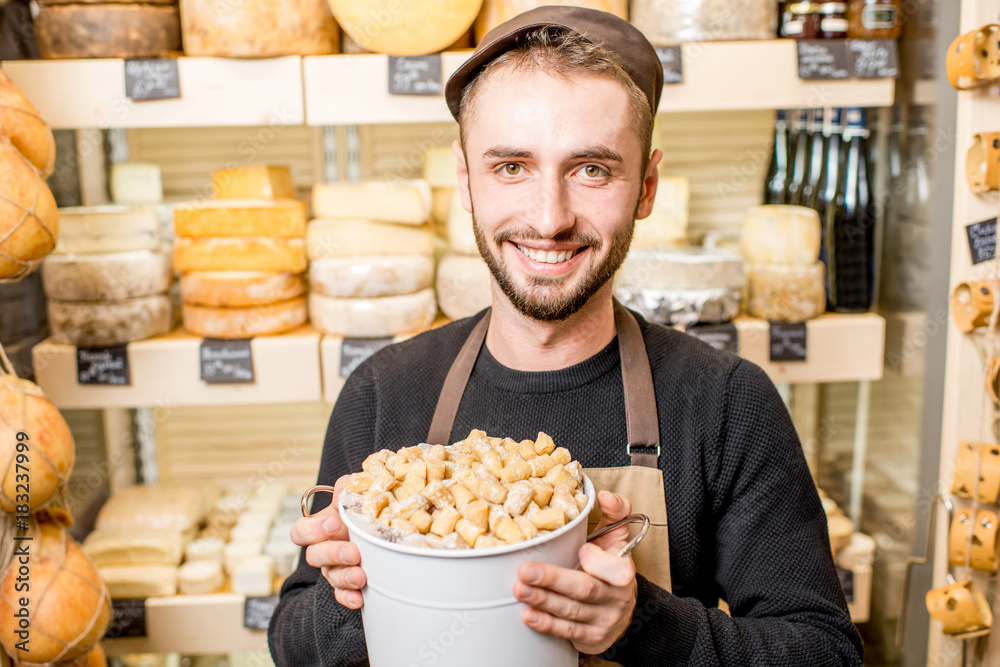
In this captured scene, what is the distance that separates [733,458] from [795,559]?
0.15m

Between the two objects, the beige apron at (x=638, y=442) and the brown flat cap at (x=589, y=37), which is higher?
the brown flat cap at (x=589, y=37)

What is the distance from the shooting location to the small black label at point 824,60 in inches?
65.6

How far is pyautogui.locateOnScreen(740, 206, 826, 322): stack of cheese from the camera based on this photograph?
5.96 ft

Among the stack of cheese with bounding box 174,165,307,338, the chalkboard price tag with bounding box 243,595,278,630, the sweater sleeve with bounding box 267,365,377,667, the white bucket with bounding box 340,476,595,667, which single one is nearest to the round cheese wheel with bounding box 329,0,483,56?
the stack of cheese with bounding box 174,165,307,338

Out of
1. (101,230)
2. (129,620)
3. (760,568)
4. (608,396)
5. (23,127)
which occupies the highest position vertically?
(23,127)

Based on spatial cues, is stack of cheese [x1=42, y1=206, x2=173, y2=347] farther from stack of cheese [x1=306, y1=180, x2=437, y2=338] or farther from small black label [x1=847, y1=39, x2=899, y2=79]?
small black label [x1=847, y1=39, x2=899, y2=79]

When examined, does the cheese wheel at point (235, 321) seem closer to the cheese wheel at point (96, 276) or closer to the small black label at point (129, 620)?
Answer: the cheese wheel at point (96, 276)

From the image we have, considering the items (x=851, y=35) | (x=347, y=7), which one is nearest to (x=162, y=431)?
(x=347, y=7)

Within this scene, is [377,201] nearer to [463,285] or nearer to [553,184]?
[463,285]

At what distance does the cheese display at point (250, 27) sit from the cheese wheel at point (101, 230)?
39cm

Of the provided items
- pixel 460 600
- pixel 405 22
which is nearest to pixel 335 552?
pixel 460 600

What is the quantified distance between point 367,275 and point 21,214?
2.27ft

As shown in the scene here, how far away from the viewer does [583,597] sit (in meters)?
0.75

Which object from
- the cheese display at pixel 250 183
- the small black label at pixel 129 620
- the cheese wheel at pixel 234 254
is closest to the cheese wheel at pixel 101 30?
the cheese display at pixel 250 183
